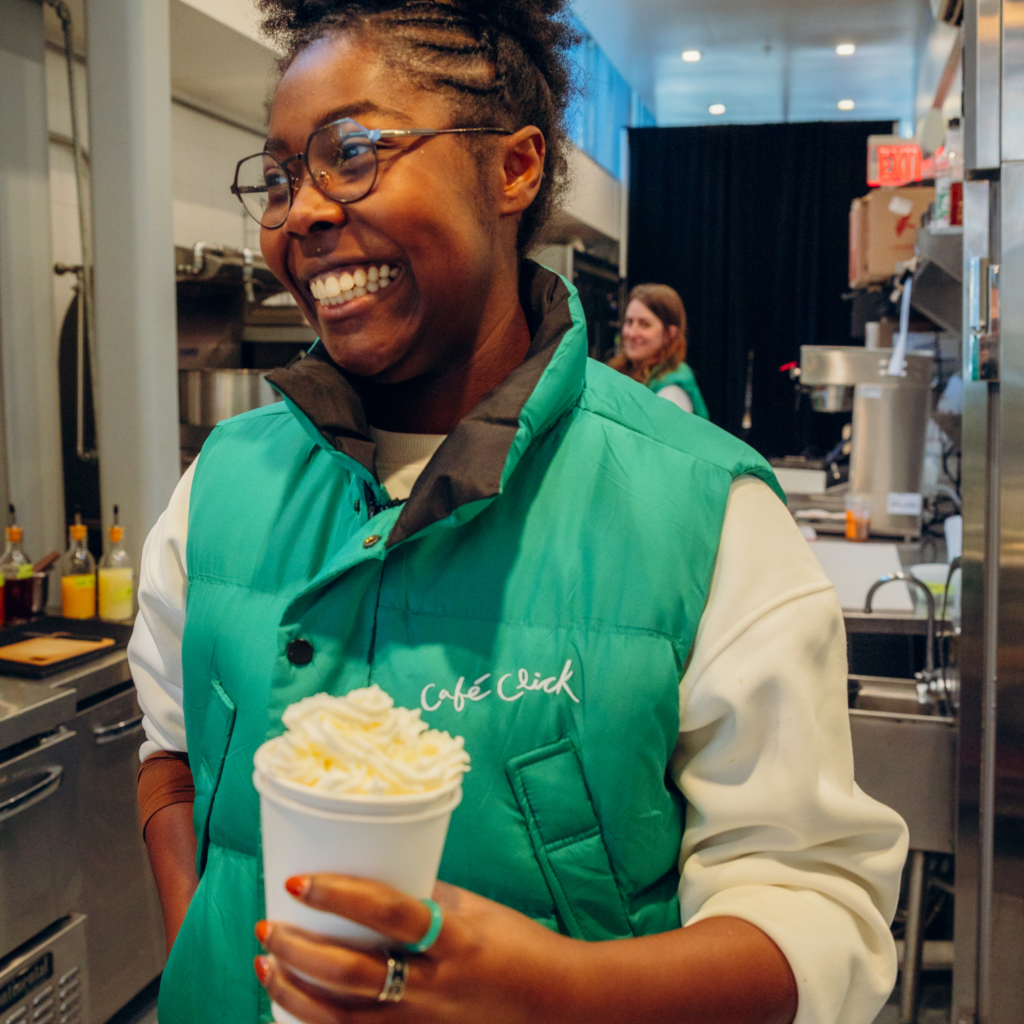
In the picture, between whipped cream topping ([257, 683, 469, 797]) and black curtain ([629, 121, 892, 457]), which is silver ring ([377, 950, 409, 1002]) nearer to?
whipped cream topping ([257, 683, 469, 797])

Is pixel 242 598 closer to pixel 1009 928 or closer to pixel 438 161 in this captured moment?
pixel 438 161

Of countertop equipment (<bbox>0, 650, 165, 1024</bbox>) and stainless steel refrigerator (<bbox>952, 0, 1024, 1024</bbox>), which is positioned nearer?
stainless steel refrigerator (<bbox>952, 0, 1024, 1024</bbox>)

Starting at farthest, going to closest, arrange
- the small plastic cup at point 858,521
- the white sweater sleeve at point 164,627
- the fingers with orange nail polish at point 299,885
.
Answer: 1. the small plastic cup at point 858,521
2. the white sweater sleeve at point 164,627
3. the fingers with orange nail polish at point 299,885

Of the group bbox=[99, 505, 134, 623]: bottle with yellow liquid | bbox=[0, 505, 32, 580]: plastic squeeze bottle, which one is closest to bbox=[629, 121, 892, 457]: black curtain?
bbox=[99, 505, 134, 623]: bottle with yellow liquid

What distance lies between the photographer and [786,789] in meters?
0.79

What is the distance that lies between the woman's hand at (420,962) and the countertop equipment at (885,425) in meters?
3.99

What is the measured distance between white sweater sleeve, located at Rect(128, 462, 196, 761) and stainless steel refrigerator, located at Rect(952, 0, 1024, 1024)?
5.27ft

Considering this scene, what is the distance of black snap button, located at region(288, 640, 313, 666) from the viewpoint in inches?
33.7

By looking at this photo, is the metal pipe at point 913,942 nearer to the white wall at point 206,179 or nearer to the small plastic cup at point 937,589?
the small plastic cup at point 937,589

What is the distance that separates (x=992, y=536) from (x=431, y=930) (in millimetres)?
1745

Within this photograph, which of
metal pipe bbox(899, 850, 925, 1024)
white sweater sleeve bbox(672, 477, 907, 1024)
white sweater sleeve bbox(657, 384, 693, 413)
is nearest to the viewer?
A: white sweater sleeve bbox(672, 477, 907, 1024)

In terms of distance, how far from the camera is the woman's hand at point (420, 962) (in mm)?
573

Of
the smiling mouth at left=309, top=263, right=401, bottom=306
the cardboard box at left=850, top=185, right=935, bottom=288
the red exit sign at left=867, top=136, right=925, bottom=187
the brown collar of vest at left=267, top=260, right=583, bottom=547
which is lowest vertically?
the brown collar of vest at left=267, top=260, right=583, bottom=547

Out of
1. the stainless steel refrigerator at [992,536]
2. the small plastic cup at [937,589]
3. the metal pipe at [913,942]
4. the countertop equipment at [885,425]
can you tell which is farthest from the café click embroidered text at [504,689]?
the countertop equipment at [885,425]
